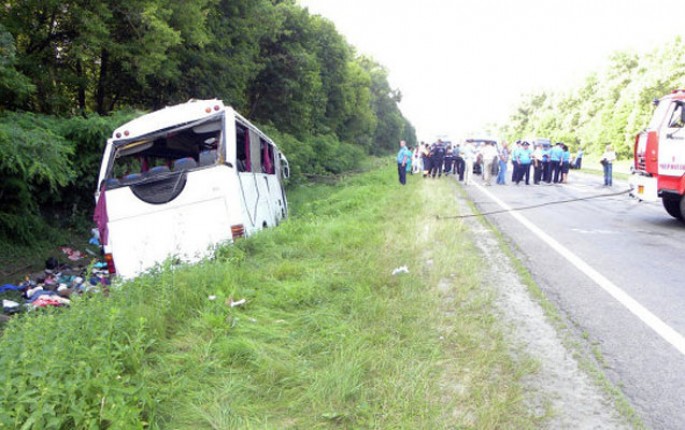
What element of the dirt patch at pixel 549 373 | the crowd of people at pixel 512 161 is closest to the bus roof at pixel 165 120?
the dirt patch at pixel 549 373

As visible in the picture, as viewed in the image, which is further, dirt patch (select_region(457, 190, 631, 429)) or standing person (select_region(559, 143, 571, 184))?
standing person (select_region(559, 143, 571, 184))

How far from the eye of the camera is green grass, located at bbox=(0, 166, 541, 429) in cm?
281

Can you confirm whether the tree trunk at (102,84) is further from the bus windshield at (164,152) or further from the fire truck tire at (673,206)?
the fire truck tire at (673,206)

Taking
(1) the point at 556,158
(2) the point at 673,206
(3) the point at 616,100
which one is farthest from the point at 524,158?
(3) the point at 616,100

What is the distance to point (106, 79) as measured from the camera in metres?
16.5

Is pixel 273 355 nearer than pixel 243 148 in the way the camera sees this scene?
Yes

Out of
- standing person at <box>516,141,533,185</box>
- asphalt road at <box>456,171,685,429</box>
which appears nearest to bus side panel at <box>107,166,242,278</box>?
asphalt road at <box>456,171,685,429</box>

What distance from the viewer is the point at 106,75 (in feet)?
53.7

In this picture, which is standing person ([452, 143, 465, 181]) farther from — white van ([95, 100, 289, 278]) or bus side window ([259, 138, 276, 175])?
white van ([95, 100, 289, 278])

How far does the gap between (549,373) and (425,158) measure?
19.8 m

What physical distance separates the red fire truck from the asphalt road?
2.03 ft

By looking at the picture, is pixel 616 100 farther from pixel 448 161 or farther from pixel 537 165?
pixel 537 165

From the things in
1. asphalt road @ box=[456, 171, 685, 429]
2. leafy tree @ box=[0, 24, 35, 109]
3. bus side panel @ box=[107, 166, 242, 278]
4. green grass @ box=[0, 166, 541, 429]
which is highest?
leafy tree @ box=[0, 24, 35, 109]

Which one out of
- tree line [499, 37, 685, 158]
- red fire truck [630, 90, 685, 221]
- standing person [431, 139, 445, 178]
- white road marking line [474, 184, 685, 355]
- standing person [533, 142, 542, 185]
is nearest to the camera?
white road marking line [474, 184, 685, 355]
